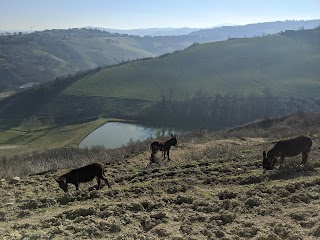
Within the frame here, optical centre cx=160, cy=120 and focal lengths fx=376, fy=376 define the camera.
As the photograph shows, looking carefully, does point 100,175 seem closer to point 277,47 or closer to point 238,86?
point 238,86

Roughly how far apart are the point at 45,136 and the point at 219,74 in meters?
83.3

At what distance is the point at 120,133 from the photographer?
110 meters

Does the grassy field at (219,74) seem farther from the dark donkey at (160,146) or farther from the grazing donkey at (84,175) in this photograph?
the grazing donkey at (84,175)

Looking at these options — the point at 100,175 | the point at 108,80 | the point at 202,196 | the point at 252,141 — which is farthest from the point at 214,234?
the point at 108,80

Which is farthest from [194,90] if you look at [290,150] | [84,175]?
[84,175]

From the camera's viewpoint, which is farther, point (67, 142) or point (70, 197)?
point (67, 142)

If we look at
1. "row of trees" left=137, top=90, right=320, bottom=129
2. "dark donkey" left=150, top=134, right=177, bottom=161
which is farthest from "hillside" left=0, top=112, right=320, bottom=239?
"row of trees" left=137, top=90, right=320, bottom=129

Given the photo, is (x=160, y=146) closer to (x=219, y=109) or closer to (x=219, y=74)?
(x=219, y=109)

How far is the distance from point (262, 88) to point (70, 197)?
428ft

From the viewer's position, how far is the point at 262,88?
140000 millimetres

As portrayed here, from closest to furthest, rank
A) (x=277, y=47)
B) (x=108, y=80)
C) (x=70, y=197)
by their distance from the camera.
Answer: (x=70, y=197), (x=108, y=80), (x=277, y=47)

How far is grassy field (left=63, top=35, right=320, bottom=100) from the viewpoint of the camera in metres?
144

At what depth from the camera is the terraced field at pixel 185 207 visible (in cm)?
1209

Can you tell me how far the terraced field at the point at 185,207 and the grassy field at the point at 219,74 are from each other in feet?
389
